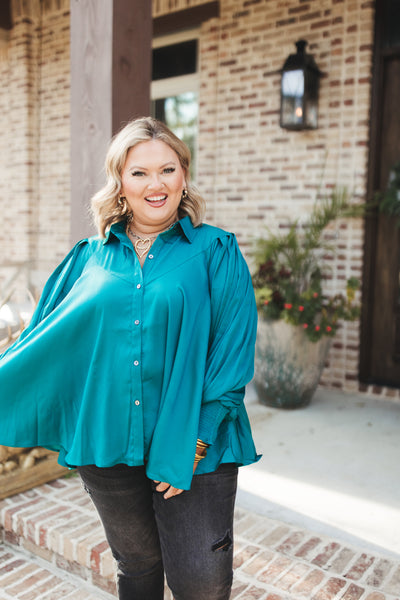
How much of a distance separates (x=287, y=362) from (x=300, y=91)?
7.04 ft

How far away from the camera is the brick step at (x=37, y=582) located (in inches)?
91.4

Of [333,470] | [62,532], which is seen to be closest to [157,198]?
[62,532]

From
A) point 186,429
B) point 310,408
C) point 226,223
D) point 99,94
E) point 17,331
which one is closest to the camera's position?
point 186,429

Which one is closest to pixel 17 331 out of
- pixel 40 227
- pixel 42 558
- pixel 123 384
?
pixel 42 558

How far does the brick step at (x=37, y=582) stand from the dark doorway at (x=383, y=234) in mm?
2970

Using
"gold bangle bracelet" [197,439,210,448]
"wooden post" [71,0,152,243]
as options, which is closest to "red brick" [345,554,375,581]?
"gold bangle bracelet" [197,439,210,448]

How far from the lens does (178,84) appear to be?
5605 millimetres

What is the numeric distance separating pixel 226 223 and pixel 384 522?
10.6ft

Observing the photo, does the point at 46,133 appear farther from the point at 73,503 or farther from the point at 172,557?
the point at 172,557

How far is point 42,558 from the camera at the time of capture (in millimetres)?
2561

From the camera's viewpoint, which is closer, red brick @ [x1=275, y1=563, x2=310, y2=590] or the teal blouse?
the teal blouse

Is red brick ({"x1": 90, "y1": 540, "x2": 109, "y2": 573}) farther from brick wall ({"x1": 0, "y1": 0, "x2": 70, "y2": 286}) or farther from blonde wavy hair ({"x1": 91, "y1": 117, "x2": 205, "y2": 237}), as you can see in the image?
brick wall ({"x1": 0, "y1": 0, "x2": 70, "y2": 286})

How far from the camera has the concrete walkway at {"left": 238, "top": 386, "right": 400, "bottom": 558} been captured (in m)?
2.58

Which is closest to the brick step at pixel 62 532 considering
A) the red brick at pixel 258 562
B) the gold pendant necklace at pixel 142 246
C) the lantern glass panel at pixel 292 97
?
the red brick at pixel 258 562
